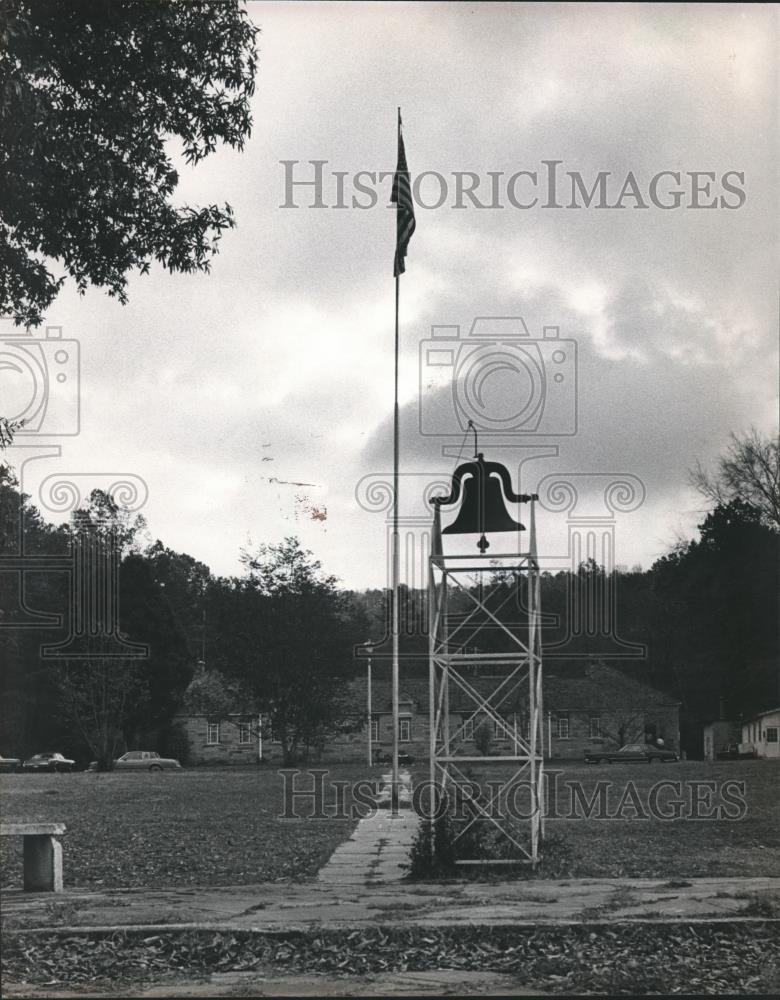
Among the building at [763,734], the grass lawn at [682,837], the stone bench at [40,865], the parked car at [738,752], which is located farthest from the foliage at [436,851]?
the parked car at [738,752]

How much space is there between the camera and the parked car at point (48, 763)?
4678 cm

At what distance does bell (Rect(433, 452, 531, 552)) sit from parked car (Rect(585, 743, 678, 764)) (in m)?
39.6

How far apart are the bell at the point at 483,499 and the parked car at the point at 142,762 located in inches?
1461

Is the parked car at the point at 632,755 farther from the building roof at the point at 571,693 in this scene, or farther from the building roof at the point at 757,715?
the building roof at the point at 757,715

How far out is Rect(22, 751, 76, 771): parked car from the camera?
4678cm

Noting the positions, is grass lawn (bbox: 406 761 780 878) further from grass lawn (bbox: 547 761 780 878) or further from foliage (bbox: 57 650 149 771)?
foliage (bbox: 57 650 149 771)

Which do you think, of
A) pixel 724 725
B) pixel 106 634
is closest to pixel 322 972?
pixel 106 634

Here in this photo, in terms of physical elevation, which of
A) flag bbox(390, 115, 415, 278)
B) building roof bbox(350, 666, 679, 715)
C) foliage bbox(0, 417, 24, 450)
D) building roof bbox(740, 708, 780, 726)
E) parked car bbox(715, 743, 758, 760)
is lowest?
parked car bbox(715, 743, 758, 760)

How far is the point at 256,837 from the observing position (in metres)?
16.3

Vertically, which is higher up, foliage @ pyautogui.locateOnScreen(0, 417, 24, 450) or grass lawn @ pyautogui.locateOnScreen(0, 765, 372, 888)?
foliage @ pyautogui.locateOnScreen(0, 417, 24, 450)

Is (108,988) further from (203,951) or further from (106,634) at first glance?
(106,634)

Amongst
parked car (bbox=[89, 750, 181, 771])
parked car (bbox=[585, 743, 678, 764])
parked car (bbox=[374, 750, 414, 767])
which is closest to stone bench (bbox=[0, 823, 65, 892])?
parked car (bbox=[89, 750, 181, 771])

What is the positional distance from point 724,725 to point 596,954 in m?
49.5

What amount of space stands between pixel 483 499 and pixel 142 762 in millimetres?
39079
